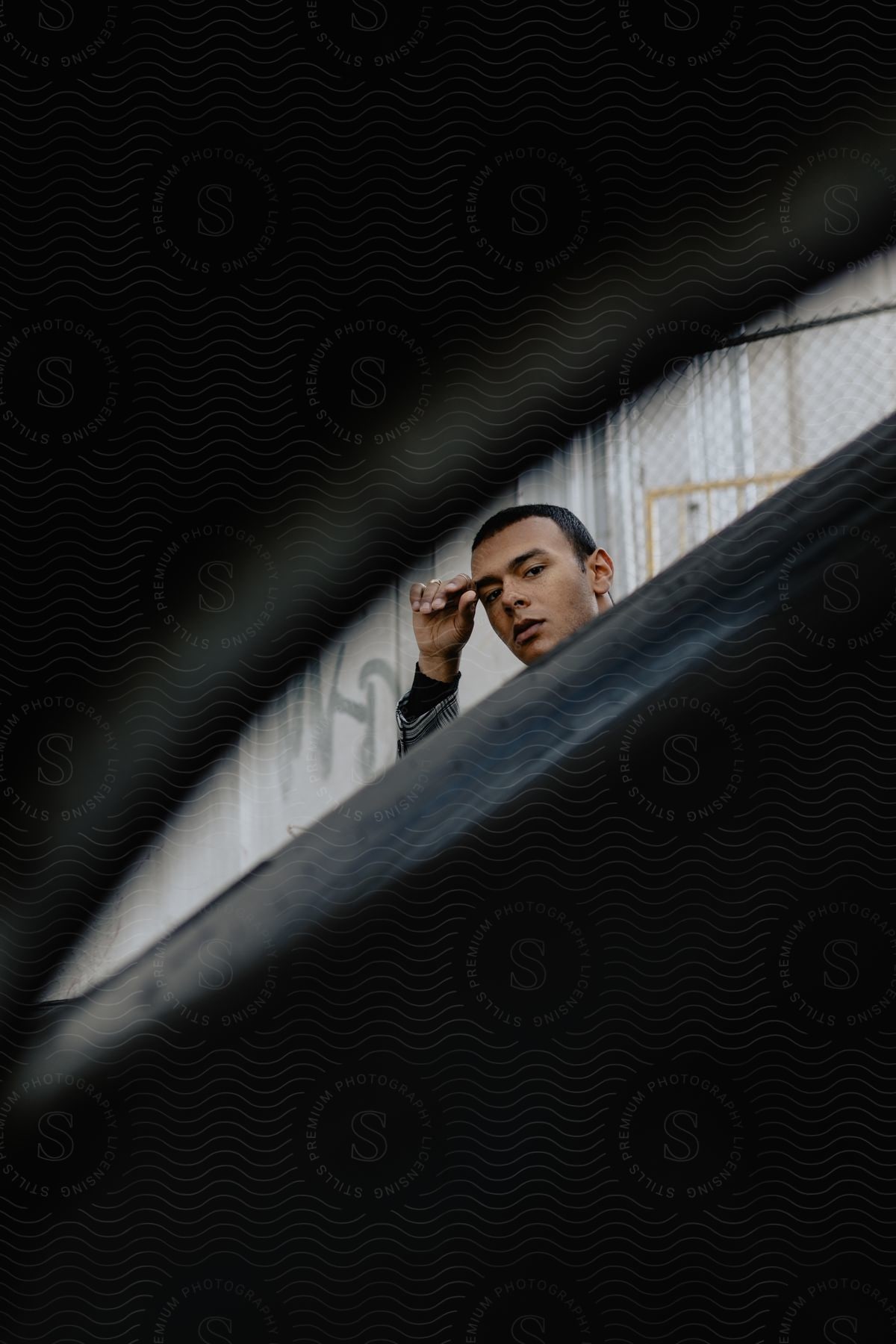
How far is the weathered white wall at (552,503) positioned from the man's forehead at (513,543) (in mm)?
15

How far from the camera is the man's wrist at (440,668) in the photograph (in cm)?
97

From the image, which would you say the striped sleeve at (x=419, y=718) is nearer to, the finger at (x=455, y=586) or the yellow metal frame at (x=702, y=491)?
the finger at (x=455, y=586)

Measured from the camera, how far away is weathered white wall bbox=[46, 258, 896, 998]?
965mm

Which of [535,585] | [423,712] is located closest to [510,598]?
[535,585]

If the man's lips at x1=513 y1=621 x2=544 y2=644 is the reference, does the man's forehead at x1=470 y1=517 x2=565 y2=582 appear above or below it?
above

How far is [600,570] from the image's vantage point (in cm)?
97

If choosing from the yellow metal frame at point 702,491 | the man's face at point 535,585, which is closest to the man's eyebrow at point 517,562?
the man's face at point 535,585

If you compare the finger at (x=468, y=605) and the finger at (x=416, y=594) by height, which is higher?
the finger at (x=416, y=594)

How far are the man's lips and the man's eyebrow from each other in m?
0.05

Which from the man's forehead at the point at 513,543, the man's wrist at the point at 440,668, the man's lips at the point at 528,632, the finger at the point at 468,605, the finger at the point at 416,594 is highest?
the man's forehead at the point at 513,543

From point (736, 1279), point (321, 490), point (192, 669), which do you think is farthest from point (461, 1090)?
point (321, 490)

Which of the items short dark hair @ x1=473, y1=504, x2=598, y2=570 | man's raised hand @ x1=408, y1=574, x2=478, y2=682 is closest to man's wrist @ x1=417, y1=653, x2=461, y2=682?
man's raised hand @ x1=408, y1=574, x2=478, y2=682

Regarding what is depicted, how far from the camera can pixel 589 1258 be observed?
91 centimetres

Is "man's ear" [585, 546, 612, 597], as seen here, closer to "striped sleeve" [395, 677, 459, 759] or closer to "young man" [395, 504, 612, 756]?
"young man" [395, 504, 612, 756]
